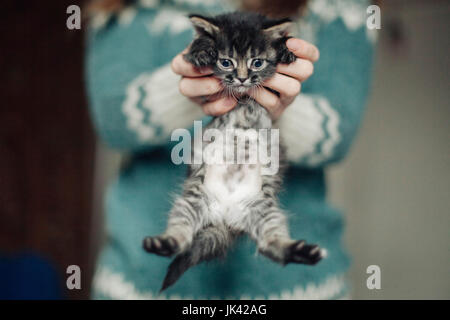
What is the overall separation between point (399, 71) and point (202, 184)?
0.34 meters

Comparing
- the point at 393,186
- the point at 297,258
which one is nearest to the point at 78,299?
the point at 297,258

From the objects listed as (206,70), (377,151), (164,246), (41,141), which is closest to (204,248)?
(164,246)

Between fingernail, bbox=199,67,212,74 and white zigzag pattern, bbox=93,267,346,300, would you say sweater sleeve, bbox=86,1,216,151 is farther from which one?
white zigzag pattern, bbox=93,267,346,300

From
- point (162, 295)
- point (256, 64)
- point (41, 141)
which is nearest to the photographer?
point (256, 64)

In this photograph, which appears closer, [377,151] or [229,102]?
[229,102]

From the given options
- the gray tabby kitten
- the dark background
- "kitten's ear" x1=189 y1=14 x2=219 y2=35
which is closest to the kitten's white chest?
the gray tabby kitten

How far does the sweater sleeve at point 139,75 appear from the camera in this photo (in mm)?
356

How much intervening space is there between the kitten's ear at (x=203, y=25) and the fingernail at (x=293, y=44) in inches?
2.2

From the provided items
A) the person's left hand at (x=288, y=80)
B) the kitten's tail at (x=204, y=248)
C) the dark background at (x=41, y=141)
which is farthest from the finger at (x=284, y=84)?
the dark background at (x=41, y=141)

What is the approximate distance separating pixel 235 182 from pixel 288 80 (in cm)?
9

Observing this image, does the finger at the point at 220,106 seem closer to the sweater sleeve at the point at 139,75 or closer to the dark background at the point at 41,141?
the sweater sleeve at the point at 139,75

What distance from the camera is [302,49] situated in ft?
1.02

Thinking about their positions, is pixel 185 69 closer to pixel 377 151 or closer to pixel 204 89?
pixel 204 89
